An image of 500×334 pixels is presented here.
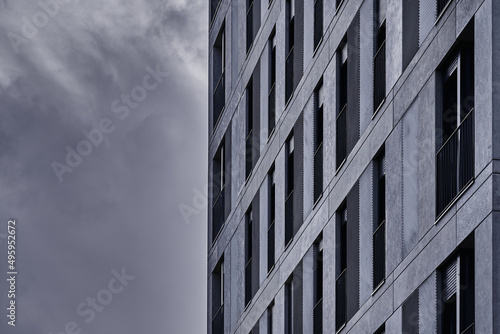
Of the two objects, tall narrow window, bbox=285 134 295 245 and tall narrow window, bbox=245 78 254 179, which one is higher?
tall narrow window, bbox=245 78 254 179

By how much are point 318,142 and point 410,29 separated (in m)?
8.05

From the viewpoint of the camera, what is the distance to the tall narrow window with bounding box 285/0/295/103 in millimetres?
40625

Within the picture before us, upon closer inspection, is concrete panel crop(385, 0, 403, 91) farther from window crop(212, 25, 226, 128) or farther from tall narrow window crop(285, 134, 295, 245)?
window crop(212, 25, 226, 128)

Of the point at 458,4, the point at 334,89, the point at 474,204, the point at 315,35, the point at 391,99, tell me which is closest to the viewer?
the point at 474,204

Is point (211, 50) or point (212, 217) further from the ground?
point (211, 50)

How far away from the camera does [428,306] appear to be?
2716 centimetres

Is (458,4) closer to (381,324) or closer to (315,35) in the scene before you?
(381,324)

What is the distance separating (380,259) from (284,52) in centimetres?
1204

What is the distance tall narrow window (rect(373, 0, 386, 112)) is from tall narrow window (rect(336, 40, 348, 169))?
237 cm

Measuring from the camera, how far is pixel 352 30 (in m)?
34.1

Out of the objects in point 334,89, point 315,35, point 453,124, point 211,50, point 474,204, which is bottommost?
point 474,204

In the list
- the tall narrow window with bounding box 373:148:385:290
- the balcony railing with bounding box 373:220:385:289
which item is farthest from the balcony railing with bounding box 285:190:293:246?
the balcony railing with bounding box 373:220:385:289

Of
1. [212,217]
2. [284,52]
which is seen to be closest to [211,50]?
[212,217]

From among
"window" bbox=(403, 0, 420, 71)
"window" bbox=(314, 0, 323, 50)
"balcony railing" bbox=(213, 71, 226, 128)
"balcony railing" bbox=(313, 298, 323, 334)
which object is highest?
"balcony railing" bbox=(213, 71, 226, 128)
